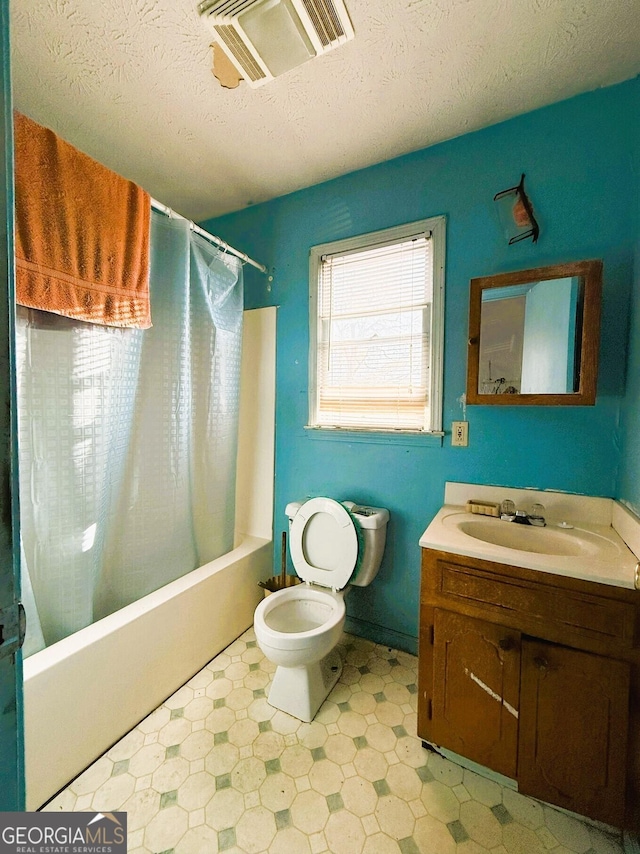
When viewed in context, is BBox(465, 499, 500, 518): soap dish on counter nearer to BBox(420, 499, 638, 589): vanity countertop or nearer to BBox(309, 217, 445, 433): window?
BBox(420, 499, 638, 589): vanity countertop

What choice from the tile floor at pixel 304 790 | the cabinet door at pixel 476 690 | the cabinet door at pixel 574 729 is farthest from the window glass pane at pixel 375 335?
the tile floor at pixel 304 790

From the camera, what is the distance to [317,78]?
1.20 meters

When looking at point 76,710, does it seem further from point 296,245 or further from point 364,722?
point 296,245

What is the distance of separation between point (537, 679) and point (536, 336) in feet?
3.69

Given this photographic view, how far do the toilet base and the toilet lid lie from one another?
0.34m

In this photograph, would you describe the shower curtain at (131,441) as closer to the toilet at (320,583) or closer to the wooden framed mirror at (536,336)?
the toilet at (320,583)

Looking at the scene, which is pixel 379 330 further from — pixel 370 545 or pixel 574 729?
pixel 574 729

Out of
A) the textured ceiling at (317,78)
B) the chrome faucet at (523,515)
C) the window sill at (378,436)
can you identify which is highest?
the textured ceiling at (317,78)

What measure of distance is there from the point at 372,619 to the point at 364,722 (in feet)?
1.51

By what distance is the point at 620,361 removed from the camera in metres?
1.23

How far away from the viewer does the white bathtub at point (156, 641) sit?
1050mm

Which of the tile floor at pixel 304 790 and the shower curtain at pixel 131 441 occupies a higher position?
the shower curtain at pixel 131 441

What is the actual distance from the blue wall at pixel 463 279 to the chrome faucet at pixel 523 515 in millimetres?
100

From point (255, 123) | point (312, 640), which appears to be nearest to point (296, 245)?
point (255, 123)
